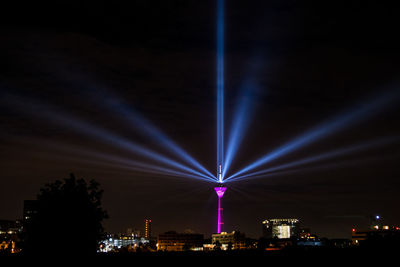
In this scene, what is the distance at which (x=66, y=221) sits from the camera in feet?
122

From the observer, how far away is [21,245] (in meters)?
39.3

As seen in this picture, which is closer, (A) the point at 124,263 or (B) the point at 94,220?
(A) the point at 124,263

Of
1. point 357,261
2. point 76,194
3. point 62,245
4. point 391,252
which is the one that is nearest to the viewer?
point 357,261

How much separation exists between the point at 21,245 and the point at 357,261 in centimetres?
2741

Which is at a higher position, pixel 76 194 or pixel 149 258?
pixel 76 194

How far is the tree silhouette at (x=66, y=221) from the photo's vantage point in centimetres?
3653

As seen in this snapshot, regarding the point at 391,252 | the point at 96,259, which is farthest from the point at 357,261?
the point at 96,259

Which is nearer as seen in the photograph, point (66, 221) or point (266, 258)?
point (266, 258)

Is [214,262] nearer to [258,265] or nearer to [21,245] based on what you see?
[258,265]

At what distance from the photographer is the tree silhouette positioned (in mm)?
36531

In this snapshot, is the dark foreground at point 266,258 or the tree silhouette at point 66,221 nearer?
the dark foreground at point 266,258

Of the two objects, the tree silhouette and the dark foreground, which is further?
the tree silhouette

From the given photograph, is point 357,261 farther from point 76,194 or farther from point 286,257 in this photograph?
point 76,194

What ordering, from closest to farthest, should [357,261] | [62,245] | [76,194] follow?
[357,261] < [62,245] < [76,194]
